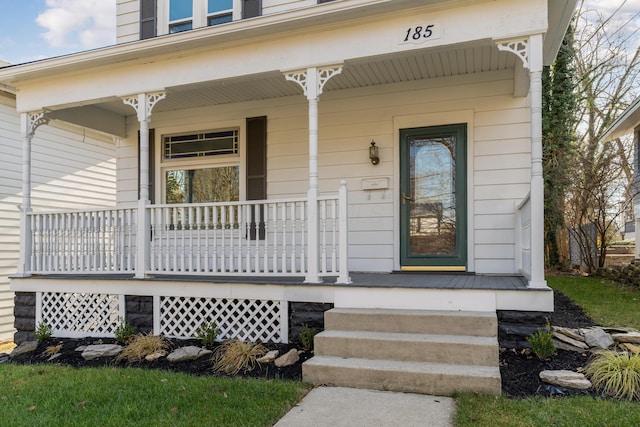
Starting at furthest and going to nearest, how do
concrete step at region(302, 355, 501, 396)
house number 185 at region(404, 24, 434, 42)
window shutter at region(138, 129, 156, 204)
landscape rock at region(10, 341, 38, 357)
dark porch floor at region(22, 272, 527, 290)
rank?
window shutter at region(138, 129, 156, 204), landscape rock at region(10, 341, 38, 357), house number 185 at region(404, 24, 434, 42), dark porch floor at region(22, 272, 527, 290), concrete step at region(302, 355, 501, 396)

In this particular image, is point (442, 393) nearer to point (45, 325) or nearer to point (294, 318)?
point (294, 318)

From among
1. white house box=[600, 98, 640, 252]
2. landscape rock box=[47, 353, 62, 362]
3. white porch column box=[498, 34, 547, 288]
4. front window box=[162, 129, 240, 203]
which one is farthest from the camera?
white house box=[600, 98, 640, 252]

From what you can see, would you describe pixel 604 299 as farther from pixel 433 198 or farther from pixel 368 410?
pixel 368 410

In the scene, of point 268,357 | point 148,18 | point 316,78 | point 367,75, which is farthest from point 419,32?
point 148,18

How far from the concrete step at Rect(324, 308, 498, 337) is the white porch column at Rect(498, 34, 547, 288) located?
547 mm

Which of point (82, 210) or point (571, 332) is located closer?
point (571, 332)

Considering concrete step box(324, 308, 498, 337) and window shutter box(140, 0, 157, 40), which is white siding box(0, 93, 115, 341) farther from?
concrete step box(324, 308, 498, 337)

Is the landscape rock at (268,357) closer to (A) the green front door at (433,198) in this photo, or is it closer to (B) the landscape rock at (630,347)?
(A) the green front door at (433,198)

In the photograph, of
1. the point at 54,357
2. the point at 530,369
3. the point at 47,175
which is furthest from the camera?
the point at 47,175

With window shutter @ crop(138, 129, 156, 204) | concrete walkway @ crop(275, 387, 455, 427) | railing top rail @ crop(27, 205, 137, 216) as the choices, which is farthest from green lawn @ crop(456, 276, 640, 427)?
window shutter @ crop(138, 129, 156, 204)

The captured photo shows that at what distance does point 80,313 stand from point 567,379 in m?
5.23

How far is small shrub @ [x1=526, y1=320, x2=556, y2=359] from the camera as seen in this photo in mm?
3533

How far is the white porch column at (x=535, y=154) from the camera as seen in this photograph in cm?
367

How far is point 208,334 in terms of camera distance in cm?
462
